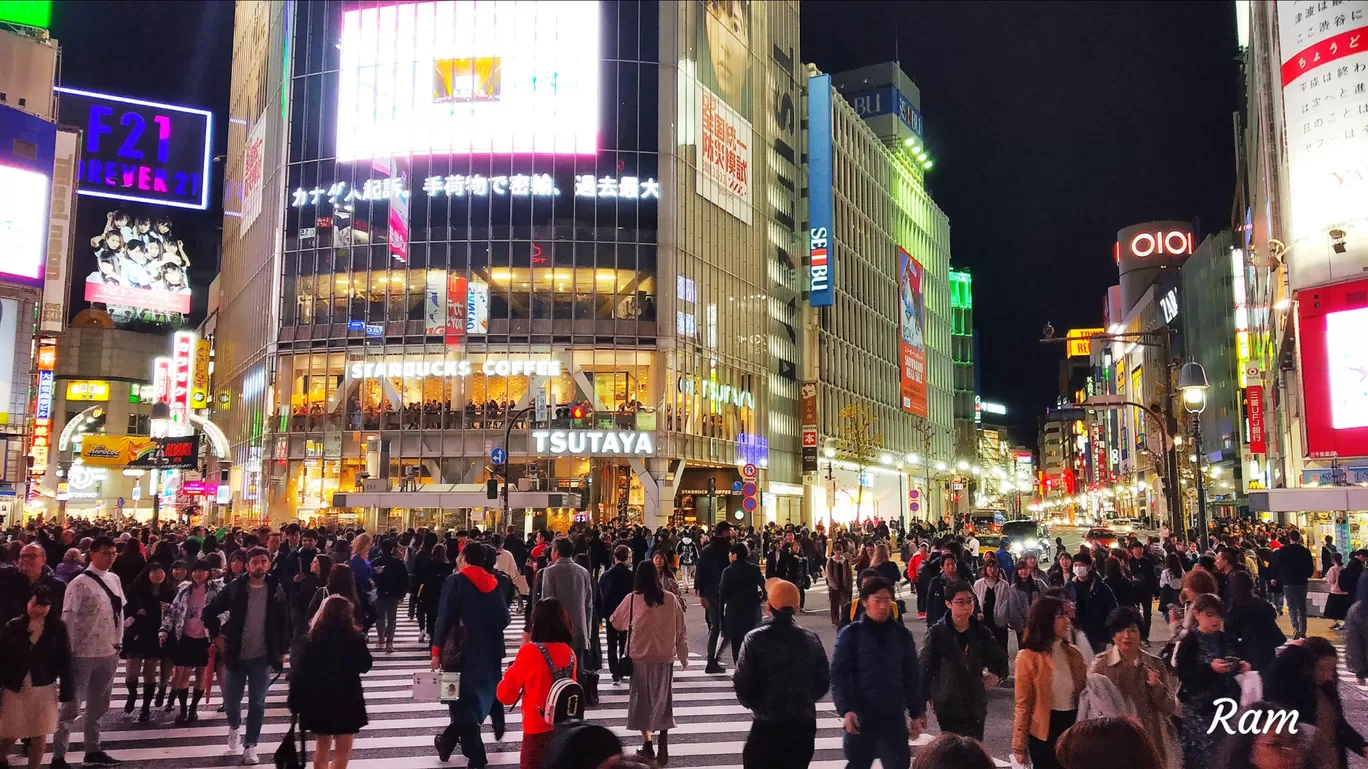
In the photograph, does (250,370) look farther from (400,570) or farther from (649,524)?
(400,570)

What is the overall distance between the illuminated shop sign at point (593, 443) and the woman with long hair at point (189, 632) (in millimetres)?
38844

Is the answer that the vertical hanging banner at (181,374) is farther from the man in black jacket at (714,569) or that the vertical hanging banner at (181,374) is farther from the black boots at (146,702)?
the black boots at (146,702)

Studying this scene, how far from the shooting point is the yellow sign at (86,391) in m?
90.2

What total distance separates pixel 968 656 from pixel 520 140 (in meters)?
48.7

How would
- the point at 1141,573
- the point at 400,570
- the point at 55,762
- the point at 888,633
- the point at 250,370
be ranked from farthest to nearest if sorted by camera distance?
the point at 250,370 → the point at 1141,573 → the point at 400,570 → the point at 55,762 → the point at 888,633

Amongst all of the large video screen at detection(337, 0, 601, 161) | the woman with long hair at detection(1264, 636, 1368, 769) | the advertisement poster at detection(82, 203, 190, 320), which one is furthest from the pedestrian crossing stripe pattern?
the advertisement poster at detection(82, 203, 190, 320)

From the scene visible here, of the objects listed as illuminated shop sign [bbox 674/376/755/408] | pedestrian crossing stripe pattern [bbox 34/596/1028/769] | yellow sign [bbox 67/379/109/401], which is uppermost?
yellow sign [bbox 67/379/109/401]

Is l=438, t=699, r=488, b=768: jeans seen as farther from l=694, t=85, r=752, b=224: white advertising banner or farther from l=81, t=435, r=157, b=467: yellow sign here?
l=81, t=435, r=157, b=467: yellow sign

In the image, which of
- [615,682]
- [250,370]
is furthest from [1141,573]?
[250,370]

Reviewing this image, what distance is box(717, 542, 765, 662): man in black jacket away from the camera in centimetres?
1352

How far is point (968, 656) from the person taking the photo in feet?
25.1

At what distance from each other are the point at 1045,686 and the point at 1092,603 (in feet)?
22.5

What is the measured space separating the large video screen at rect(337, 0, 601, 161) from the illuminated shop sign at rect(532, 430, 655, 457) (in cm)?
1390

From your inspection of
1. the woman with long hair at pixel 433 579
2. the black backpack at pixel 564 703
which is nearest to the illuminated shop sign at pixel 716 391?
the woman with long hair at pixel 433 579
